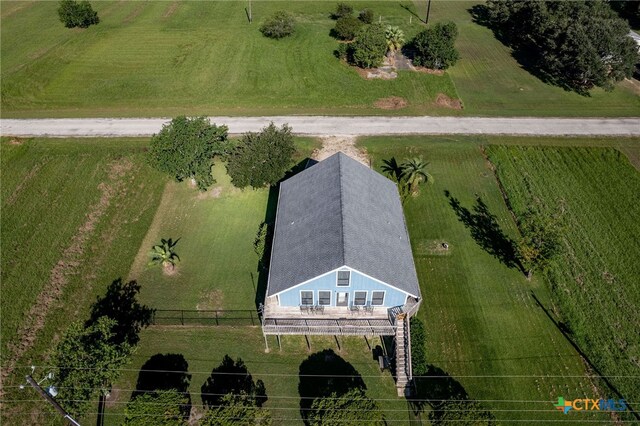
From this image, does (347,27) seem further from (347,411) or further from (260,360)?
(347,411)

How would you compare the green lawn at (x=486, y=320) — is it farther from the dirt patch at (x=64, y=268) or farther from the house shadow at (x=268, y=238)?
the dirt patch at (x=64, y=268)

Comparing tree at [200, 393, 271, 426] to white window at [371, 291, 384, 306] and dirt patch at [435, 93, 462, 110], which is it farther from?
dirt patch at [435, 93, 462, 110]

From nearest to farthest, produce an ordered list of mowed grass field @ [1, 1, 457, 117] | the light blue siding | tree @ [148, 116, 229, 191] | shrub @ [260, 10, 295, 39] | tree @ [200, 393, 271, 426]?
tree @ [200, 393, 271, 426], the light blue siding, tree @ [148, 116, 229, 191], mowed grass field @ [1, 1, 457, 117], shrub @ [260, 10, 295, 39]

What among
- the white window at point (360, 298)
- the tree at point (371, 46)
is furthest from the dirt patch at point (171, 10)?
the white window at point (360, 298)

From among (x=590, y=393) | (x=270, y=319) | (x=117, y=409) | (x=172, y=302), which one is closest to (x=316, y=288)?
(x=270, y=319)

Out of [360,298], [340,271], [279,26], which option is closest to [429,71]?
[279,26]

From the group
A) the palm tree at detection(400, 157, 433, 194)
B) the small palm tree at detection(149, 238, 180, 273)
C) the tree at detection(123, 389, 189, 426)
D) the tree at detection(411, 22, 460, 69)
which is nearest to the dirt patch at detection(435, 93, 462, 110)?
the tree at detection(411, 22, 460, 69)
